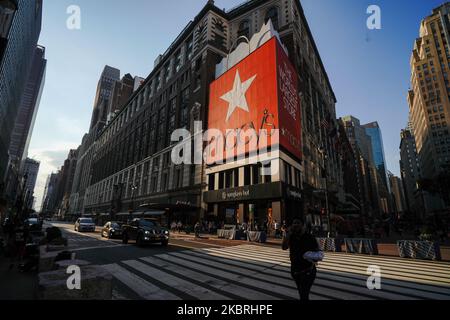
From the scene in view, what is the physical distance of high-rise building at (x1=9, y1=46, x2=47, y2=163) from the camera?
127 m

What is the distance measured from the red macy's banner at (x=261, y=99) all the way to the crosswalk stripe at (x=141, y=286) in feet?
69.8

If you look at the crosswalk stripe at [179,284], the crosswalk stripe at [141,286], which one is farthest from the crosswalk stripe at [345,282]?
the crosswalk stripe at [141,286]

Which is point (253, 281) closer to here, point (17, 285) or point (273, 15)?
point (17, 285)

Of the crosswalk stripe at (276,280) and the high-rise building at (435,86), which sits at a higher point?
the high-rise building at (435,86)

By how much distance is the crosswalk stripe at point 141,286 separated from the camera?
18.2 feet

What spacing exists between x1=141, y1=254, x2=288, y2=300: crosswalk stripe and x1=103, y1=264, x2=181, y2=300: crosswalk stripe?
134 cm

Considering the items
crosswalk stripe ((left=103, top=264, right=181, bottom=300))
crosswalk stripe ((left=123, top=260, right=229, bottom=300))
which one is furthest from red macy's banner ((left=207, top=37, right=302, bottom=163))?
crosswalk stripe ((left=103, top=264, right=181, bottom=300))

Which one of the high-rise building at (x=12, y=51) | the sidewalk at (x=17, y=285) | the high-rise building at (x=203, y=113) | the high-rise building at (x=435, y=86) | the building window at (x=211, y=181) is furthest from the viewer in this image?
the high-rise building at (x=435, y=86)

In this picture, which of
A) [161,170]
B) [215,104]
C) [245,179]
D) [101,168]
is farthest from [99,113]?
[245,179]

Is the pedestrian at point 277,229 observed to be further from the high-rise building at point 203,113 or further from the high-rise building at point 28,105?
the high-rise building at point 28,105

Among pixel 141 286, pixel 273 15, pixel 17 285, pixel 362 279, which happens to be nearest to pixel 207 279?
pixel 141 286

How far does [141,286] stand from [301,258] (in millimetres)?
4533

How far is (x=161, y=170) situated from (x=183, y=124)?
9.85 meters

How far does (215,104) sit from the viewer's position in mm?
36219
